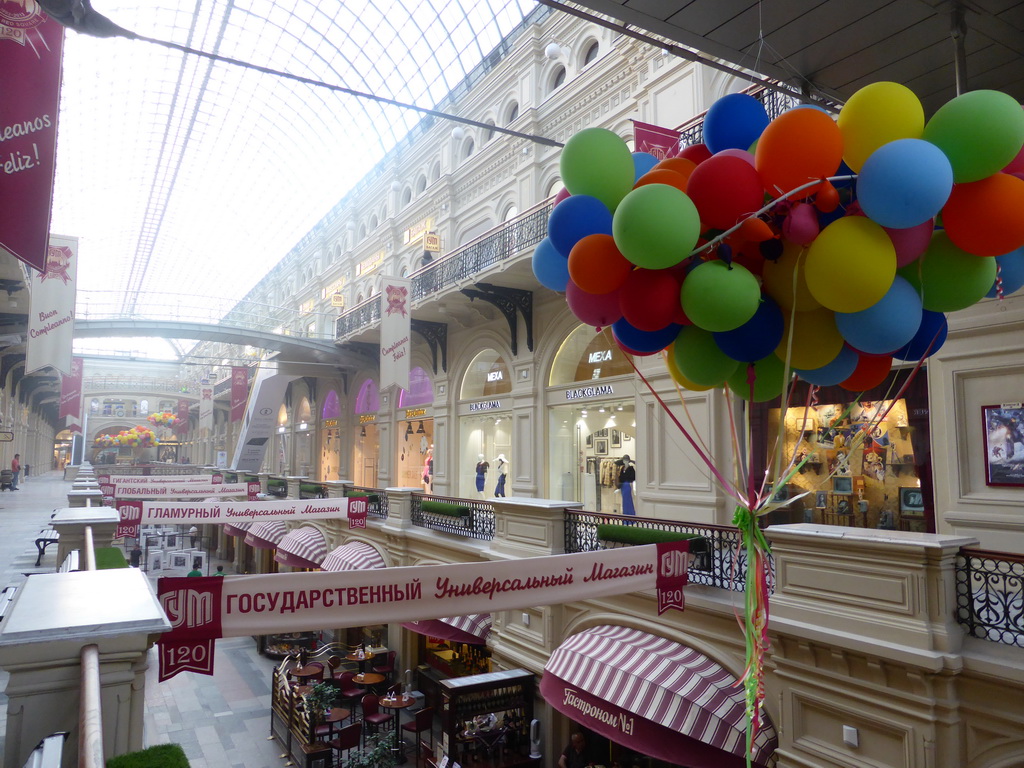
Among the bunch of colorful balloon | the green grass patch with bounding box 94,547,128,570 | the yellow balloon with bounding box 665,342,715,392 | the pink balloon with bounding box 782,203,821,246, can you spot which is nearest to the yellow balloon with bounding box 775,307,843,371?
the bunch of colorful balloon

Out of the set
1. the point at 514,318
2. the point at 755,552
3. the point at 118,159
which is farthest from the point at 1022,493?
the point at 118,159

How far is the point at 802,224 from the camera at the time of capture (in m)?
3.52

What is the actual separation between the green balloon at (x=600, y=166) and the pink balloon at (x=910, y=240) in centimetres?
152

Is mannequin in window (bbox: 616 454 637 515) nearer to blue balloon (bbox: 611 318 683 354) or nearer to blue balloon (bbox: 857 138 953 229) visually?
blue balloon (bbox: 611 318 683 354)

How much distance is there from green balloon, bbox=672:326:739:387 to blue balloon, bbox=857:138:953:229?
133 centimetres

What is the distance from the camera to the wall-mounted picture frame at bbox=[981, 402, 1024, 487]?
7.61 m

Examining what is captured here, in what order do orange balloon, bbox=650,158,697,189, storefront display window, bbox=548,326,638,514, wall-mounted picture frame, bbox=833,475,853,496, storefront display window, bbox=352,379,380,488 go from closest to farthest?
orange balloon, bbox=650,158,697,189, wall-mounted picture frame, bbox=833,475,853,496, storefront display window, bbox=548,326,638,514, storefront display window, bbox=352,379,380,488

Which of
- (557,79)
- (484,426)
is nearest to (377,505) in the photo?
(484,426)

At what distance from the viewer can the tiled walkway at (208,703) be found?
496 inches

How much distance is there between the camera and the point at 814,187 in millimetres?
3514

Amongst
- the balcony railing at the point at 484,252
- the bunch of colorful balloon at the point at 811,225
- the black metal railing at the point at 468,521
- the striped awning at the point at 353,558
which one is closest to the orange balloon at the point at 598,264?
the bunch of colorful balloon at the point at 811,225

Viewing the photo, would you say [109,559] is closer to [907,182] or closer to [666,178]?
[666,178]

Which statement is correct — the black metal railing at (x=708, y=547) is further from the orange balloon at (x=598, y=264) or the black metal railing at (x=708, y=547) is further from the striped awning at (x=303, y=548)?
the striped awning at (x=303, y=548)

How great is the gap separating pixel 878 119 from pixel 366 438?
25.3 meters
